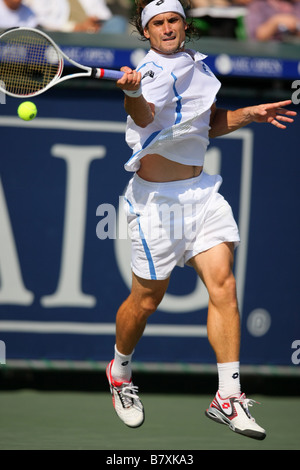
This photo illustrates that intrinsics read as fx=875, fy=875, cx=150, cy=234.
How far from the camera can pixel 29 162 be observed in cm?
660

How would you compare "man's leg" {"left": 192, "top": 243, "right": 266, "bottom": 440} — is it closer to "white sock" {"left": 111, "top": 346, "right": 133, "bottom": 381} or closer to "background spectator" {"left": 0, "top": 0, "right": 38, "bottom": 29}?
Answer: "white sock" {"left": 111, "top": 346, "right": 133, "bottom": 381}

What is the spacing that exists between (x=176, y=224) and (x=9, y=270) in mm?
2468

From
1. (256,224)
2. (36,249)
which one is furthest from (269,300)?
(36,249)

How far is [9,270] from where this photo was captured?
6.53m

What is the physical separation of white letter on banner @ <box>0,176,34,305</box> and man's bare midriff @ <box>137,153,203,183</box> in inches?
90.9

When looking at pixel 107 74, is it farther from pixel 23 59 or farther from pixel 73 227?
pixel 73 227

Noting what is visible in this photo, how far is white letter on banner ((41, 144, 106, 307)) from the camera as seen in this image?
6.57m

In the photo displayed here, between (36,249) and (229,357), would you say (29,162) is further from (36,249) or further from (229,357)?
(229,357)

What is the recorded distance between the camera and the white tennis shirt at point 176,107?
13.7 ft

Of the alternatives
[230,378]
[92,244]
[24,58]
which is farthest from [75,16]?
[230,378]

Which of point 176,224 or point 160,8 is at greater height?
point 160,8

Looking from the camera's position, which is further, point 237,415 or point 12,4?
point 12,4

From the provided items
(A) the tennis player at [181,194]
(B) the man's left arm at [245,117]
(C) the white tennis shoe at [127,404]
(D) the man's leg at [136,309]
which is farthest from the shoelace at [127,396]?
(B) the man's left arm at [245,117]

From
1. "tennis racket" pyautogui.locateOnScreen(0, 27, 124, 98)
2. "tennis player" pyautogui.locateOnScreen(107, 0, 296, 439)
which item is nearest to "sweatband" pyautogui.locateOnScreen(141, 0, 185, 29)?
"tennis player" pyautogui.locateOnScreen(107, 0, 296, 439)
